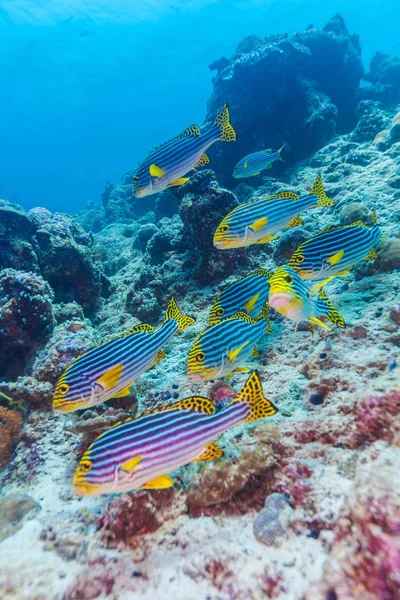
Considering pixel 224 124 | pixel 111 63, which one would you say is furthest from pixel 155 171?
pixel 111 63

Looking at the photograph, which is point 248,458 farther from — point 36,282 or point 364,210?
point 364,210

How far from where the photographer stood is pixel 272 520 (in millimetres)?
2576

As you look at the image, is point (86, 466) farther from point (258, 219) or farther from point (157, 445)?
point (258, 219)

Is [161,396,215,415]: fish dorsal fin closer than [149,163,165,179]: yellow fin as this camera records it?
Yes

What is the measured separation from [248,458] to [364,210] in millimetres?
5978

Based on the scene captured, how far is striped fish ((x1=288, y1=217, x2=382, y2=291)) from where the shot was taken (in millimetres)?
3965

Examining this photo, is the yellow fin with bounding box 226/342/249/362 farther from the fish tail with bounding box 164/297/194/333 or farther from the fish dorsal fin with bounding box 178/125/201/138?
the fish dorsal fin with bounding box 178/125/201/138

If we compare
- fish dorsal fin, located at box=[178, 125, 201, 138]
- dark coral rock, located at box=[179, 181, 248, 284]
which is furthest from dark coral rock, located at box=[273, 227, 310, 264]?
fish dorsal fin, located at box=[178, 125, 201, 138]

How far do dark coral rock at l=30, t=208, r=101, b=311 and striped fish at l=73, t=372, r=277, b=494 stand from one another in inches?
277

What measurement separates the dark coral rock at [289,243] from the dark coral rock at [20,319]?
205 inches

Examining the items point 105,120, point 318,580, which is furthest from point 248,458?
point 105,120

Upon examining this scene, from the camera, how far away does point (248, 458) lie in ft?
10.0

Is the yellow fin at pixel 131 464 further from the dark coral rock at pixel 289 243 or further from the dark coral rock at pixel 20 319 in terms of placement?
the dark coral rock at pixel 289 243

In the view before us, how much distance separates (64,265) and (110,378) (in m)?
6.47
